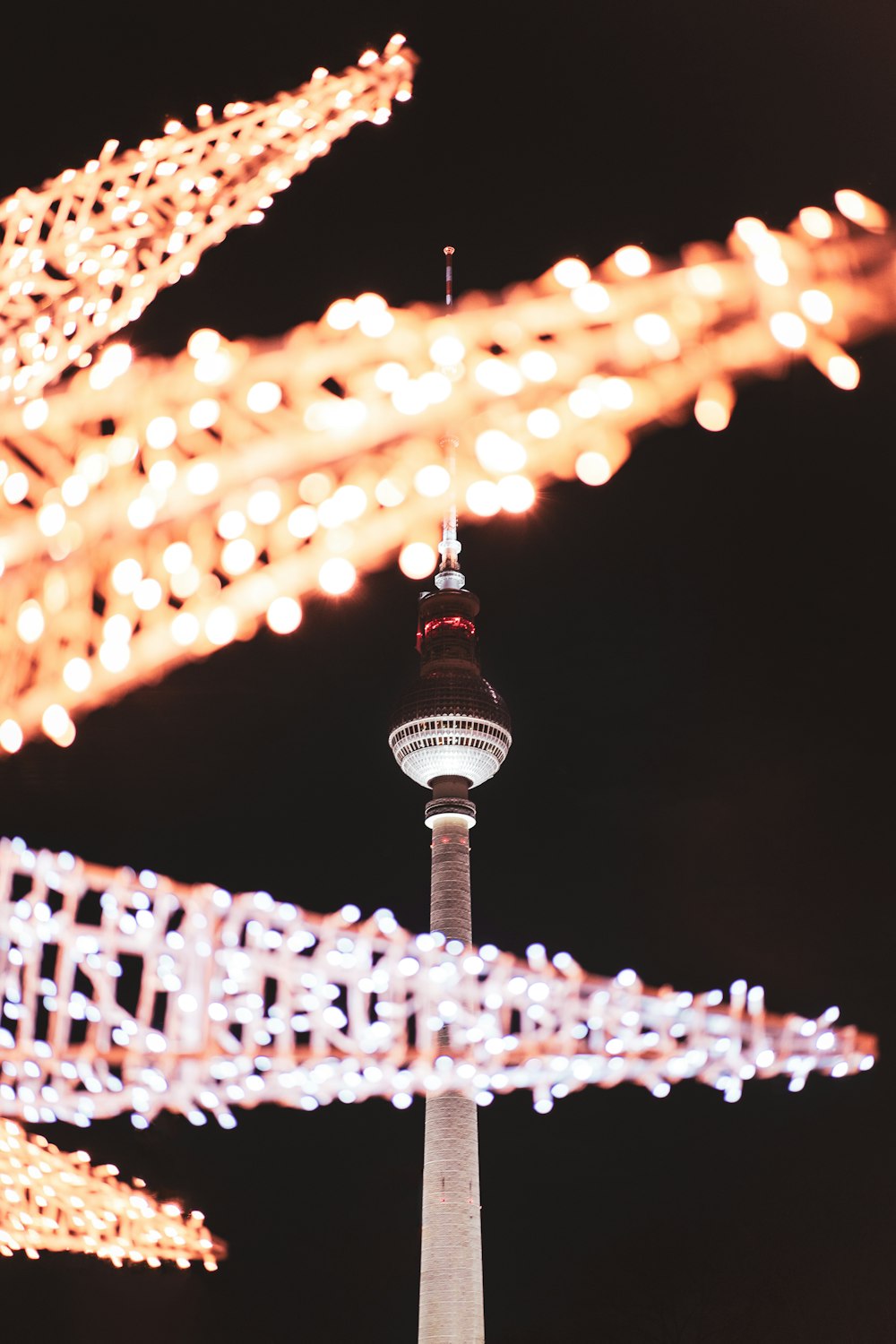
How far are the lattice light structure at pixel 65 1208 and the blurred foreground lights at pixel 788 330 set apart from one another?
13.0 meters

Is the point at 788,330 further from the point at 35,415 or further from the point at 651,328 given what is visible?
the point at 35,415

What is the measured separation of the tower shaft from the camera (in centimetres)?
3753

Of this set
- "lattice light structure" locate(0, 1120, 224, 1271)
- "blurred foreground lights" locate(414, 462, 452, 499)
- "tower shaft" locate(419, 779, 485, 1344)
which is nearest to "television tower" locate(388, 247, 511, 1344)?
"tower shaft" locate(419, 779, 485, 1344)

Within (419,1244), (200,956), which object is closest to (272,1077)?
(200,956)

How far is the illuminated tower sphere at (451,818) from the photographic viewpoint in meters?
38.0

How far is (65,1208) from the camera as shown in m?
18.3

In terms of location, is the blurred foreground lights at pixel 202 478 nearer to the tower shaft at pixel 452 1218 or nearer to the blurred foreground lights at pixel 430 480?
the blurred foreground lights at pixel 430 480

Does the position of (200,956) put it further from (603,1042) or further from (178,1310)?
(178,1310)

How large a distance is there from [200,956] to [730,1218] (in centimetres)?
3306

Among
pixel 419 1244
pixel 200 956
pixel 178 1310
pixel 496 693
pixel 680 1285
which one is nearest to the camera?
pixel 200 956

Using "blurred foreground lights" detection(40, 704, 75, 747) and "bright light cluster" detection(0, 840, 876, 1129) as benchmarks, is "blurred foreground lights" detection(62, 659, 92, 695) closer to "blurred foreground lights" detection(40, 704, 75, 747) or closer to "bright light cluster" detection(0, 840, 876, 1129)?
"blurred foreground lights" detection(40, 704, 75, 747)

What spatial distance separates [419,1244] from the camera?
44594 millimetres

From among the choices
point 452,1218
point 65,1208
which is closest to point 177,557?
point 65,1208

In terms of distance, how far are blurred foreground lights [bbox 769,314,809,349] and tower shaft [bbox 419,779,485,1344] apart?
3738 cm
